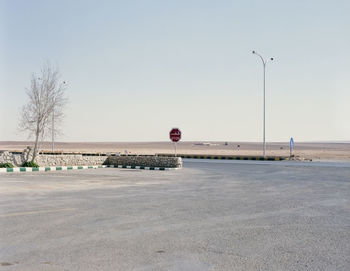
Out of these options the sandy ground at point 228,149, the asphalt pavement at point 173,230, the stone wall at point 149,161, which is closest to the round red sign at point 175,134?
the stone wall at point 149,161

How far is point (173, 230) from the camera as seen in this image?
28.9ft

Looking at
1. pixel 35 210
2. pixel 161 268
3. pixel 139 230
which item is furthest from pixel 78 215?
pixel 161 268

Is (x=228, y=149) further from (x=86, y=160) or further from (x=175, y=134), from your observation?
(x=86, y=160)

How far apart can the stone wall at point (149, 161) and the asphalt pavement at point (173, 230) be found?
46.4 feet

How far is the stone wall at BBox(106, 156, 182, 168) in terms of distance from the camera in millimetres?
29953

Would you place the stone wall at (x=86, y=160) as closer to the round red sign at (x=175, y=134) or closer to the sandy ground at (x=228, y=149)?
the round red sign at (x=175, y=134)

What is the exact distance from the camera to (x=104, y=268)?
613 centimetres

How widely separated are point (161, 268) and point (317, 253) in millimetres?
2530

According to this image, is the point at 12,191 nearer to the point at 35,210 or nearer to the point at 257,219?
the point at 35,210

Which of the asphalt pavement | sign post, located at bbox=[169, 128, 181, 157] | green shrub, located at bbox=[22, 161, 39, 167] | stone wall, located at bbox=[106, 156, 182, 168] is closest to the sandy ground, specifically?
sign post, located at bbox=[169, 128, 181, 157]

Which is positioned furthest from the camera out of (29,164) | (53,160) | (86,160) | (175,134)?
(86,160)

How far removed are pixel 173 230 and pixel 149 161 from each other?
21.8 metres

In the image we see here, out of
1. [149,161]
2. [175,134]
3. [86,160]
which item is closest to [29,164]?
[86,160]

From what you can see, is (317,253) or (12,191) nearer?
(317,253)
